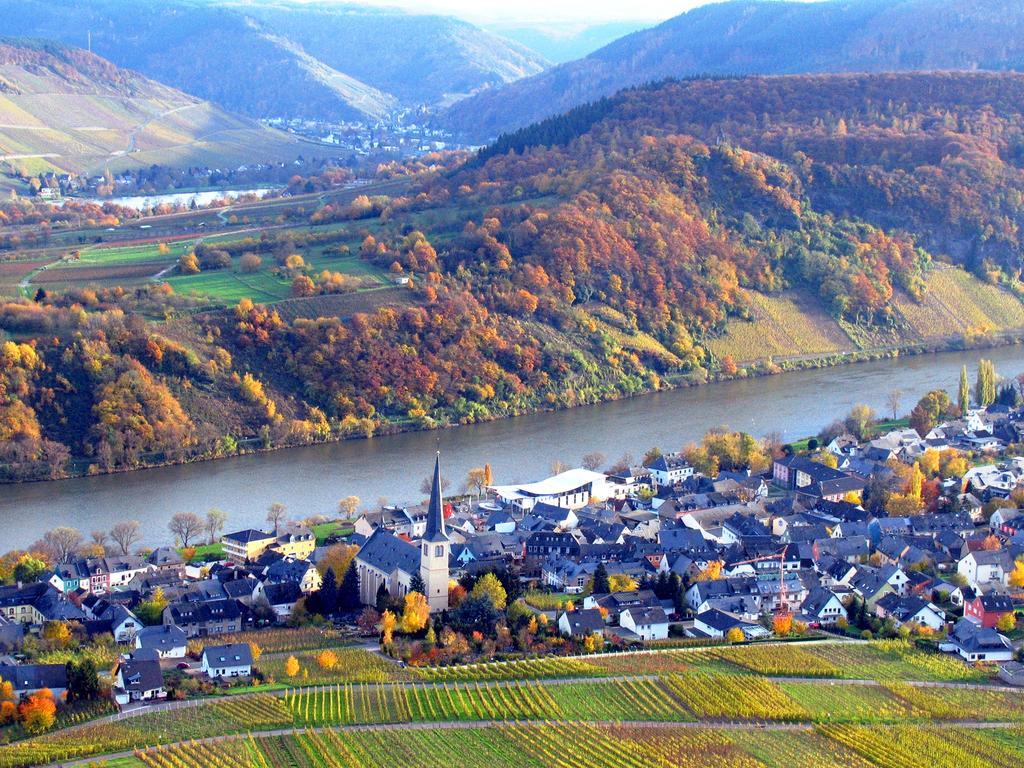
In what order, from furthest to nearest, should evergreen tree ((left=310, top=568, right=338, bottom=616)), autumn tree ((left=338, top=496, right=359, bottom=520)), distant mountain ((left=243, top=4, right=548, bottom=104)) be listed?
distant mountain ((left=243, top=4, right=548, bottom=104)), autumn tree ((left=338, top=496, right=359, bottom=520)), evergreen tree ((left=310, top=568, right=338, bottom=616))

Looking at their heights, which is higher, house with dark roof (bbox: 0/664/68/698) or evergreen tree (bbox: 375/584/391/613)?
evergreen tree (bbox: 375/584/391/613)

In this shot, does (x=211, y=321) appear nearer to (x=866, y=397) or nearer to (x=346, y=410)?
(x=346, y=410)

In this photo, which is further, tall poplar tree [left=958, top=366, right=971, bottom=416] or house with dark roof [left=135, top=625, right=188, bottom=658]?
tall poplar tree [left=958, top=366, right=971, bottom=416]

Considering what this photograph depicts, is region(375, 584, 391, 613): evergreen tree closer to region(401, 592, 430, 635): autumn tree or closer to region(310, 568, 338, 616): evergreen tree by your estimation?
region(401, 592, 430, 635): autumn tree

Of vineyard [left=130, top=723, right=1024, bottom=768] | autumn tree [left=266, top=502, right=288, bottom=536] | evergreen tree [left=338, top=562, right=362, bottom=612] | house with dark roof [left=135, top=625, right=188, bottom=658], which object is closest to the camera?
vineyard [left=130, top=723, right=1024, bottom=768]

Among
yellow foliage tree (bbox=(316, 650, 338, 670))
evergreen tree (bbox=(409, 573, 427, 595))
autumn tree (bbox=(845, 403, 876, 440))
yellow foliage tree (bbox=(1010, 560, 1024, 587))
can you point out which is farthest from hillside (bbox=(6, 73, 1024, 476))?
yellow foliage tree (bbox=(1010, 560, 1024, 587))

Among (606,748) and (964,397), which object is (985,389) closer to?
(964,397)

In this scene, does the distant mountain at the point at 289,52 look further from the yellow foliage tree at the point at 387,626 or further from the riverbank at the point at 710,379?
the yellow foliage tree at the point at 387,626
